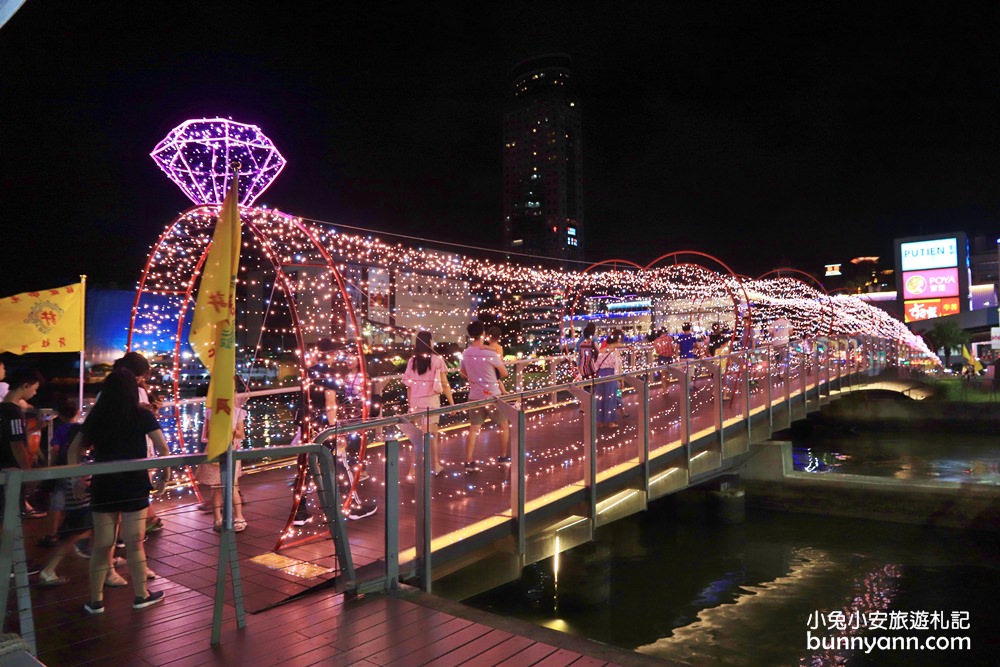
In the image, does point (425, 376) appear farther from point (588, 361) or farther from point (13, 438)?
point (588, 361)

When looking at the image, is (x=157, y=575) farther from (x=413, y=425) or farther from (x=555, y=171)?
(x=555, y=171)

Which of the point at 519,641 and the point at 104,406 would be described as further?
the point at 104,406

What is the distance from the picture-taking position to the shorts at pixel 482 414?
614 centimetres

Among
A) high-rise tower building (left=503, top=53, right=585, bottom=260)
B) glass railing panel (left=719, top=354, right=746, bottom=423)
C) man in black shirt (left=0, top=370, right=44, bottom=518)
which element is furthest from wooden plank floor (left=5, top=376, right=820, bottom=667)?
high-rise tower building (left=503, top=53, right=585, bottom=260)

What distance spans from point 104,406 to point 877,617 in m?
8.69

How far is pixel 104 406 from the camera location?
4395mm

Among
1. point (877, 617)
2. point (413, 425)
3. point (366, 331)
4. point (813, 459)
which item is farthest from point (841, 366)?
point (413, 425)

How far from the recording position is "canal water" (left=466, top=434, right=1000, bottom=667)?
7.29 m

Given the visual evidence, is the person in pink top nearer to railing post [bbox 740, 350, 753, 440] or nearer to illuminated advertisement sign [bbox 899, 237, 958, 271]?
railing post [bbox 740, 350, 753, 440]

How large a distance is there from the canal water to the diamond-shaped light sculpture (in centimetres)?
586

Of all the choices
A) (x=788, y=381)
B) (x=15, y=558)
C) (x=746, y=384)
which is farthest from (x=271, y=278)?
(x=788, y=381)

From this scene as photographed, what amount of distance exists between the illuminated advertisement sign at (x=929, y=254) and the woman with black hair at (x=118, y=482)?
180 ft

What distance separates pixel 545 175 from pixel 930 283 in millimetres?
65188

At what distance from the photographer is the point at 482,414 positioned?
629cm
